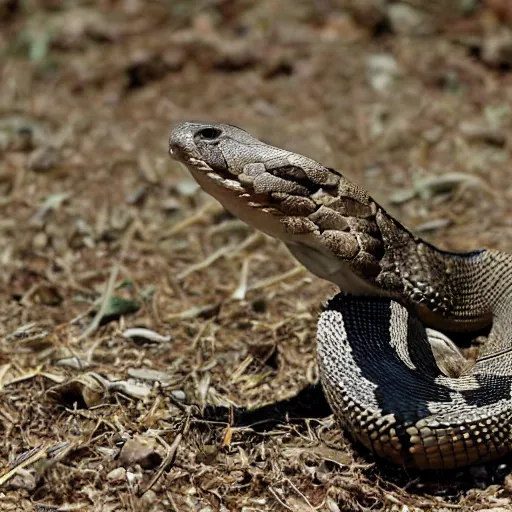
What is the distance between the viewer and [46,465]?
14.0 feet

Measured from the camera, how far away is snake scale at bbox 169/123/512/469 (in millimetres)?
4219

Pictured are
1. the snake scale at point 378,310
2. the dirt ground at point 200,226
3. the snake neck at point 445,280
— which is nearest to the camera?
the snake scale at point 378,310

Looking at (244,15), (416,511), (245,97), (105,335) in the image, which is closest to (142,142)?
(245,97)

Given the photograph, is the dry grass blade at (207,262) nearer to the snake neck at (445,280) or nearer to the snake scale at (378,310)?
the snake scale at (378,310)

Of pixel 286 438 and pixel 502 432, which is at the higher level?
pixel 502 432

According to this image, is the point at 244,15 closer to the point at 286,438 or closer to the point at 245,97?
the point at 245,97

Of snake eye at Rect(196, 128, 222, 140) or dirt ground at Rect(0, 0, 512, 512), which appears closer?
dirt ground at Rect(0, 0, 512, 512)

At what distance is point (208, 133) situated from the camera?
4.66 metres

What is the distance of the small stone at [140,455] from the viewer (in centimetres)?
432

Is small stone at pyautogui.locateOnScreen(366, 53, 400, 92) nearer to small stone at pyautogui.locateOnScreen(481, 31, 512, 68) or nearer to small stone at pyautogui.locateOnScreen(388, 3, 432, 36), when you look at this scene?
small stone at pyautogui.locateOnScreen(388, 3, 432, 36)

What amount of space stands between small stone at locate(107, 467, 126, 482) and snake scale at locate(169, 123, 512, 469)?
1.03 metres

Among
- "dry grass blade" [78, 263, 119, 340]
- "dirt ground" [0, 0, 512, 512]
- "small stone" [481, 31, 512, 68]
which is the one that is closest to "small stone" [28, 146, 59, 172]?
"dirt ground" [0, 0, 512, 512]

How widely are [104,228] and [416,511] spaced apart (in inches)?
141

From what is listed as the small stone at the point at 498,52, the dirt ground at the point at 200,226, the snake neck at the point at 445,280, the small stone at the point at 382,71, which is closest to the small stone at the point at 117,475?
the dirt ground at the point at 200,226
